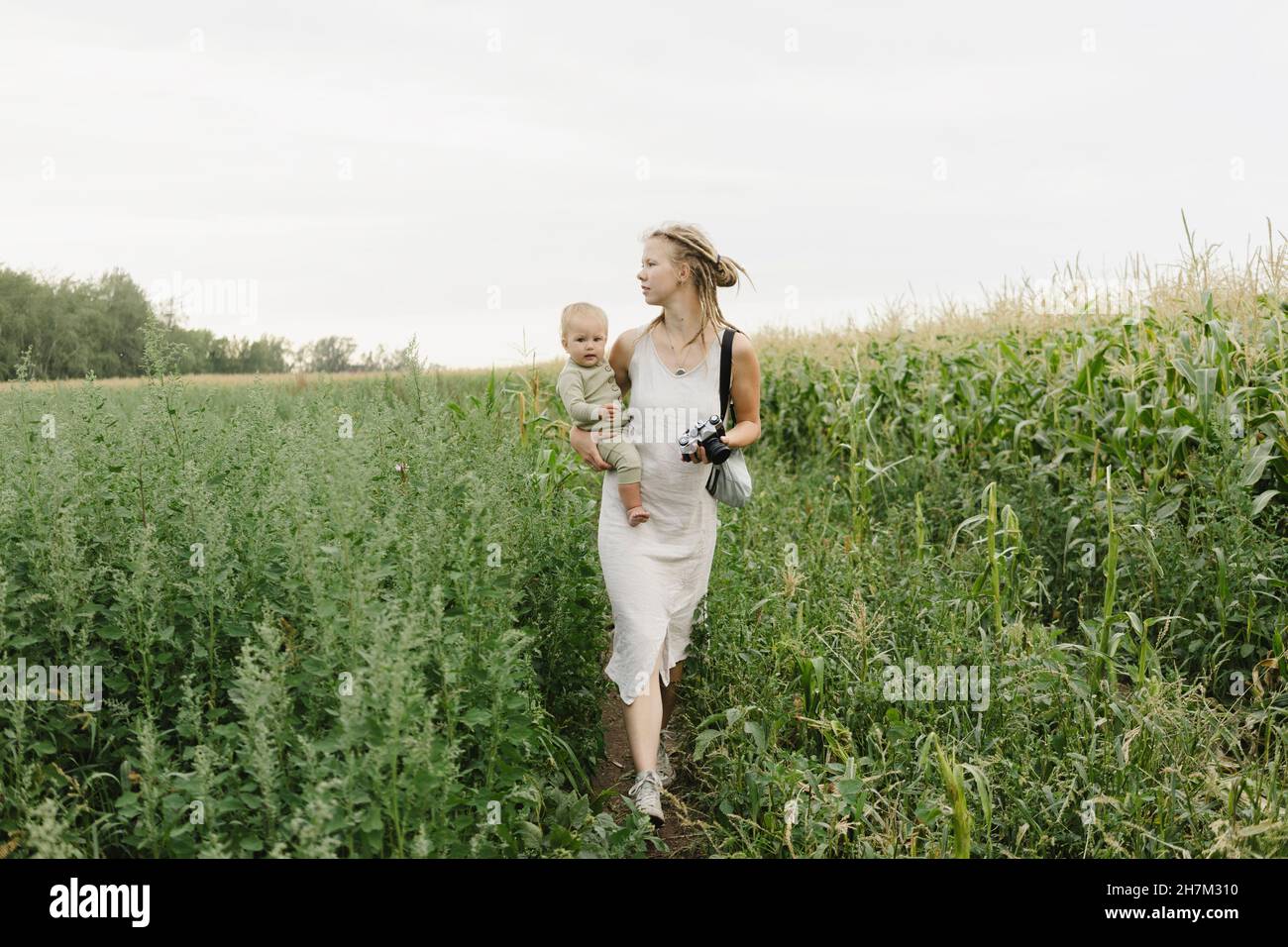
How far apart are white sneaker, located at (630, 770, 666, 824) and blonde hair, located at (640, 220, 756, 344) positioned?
195 cm

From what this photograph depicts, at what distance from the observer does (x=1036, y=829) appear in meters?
4.23

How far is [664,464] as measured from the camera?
4.75m

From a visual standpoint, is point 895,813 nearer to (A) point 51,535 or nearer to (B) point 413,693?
(B) point 413,693

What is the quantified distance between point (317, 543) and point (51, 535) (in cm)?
118

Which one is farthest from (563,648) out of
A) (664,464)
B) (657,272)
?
(657,272)

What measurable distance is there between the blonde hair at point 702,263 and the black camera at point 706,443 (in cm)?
50

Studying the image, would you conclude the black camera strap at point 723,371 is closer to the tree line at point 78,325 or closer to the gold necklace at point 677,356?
the gold necklace at point 677,356

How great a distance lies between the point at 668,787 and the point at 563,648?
2.72 ft

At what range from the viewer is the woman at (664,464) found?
4.67m

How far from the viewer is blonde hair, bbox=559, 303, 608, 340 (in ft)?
15.7

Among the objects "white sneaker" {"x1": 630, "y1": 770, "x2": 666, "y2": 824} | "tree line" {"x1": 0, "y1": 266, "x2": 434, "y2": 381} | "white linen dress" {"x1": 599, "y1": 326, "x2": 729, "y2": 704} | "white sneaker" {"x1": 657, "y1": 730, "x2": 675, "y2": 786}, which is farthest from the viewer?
"tree line" {"x1": 0, "y1": 266, "x2": 434, "y2": 381}

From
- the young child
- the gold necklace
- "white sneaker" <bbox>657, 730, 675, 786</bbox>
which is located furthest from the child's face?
"white sneaker" <bbox>657, 730, 675, 786</bbox>

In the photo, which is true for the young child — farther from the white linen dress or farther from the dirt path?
the dirt path

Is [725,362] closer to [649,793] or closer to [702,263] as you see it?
[702,263]
